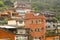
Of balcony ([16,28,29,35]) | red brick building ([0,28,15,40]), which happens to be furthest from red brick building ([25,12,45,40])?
red brick building ([0,28,15,40])

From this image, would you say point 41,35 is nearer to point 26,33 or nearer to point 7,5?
point 26,33

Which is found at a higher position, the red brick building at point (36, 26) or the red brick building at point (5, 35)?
the red brick building at point (5, 35)

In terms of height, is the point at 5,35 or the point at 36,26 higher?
the point at 5,35

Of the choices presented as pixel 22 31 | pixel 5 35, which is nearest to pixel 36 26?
pixel 22 31

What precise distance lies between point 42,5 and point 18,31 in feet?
68.1

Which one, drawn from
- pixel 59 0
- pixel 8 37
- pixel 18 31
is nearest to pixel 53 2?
pixel 59 0

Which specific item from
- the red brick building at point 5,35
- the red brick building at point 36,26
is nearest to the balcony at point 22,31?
the red brick building at point 36,26

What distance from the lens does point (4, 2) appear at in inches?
1321

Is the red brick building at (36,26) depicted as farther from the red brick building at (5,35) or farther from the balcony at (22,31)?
the red brick building at (5,35)

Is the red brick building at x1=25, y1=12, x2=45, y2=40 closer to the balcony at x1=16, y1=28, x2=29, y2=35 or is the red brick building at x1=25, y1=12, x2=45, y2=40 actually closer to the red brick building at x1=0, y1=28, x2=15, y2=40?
the balcony at x1=16, y1=28, x2=29, y2=35

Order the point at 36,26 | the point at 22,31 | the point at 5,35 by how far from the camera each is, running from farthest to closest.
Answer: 1. the point at 22,31
2. the point at 36,26
3. the point at 5,35

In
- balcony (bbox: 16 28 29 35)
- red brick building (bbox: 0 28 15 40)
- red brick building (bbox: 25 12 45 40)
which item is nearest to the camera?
red brick building (bbox: 0 28 15 40)

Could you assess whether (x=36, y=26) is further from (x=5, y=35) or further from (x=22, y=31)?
(x=5, y=35)

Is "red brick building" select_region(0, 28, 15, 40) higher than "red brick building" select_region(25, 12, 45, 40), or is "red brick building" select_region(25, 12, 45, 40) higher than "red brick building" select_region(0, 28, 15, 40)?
"red brick building" select_region(0, 28, 15, 40)
